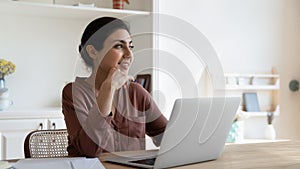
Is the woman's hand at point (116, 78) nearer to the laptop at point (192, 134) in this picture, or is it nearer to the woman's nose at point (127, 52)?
the woman's nose at point (127, 52)

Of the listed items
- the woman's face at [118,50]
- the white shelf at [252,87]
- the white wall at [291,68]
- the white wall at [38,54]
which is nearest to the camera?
the woman's face at [118,50]

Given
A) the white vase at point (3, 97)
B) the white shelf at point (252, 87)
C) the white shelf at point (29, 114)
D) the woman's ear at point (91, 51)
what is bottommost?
the white shelf at point (252, 87)

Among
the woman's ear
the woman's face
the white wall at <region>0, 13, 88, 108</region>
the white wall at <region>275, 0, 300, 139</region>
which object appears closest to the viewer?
the woman's face

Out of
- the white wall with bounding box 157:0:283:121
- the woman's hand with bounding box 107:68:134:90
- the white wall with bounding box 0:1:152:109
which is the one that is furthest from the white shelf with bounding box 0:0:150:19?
the woman's hand with bounding box 107:68:134:90

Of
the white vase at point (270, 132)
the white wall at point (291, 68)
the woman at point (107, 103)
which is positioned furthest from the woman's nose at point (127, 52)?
the white wall at point (291, 68)

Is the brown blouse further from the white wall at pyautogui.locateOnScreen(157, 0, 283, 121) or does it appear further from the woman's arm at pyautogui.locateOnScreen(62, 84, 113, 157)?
the white wall at pyautogui.locateOnScreen(157, 0, 283, 121)

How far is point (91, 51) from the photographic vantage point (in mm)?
1763

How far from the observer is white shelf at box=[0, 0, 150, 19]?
2801 millimetres

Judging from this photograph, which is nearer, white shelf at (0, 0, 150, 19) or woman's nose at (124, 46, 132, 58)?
woman's nose at (124, 46, 132, 58)

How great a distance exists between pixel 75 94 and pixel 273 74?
2.62 metres

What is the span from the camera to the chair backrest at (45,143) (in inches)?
67.2

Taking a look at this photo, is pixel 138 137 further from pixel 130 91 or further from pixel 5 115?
pixel 5 115

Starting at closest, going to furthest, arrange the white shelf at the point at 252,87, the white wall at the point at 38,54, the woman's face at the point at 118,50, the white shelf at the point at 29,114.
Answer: the woman's face at the point at 118,50 < the white shelf at the point at 29,114 < the white wall at the point at 38,54 < the white shelf at the point at 252,87

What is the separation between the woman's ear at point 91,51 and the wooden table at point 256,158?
0.46m
